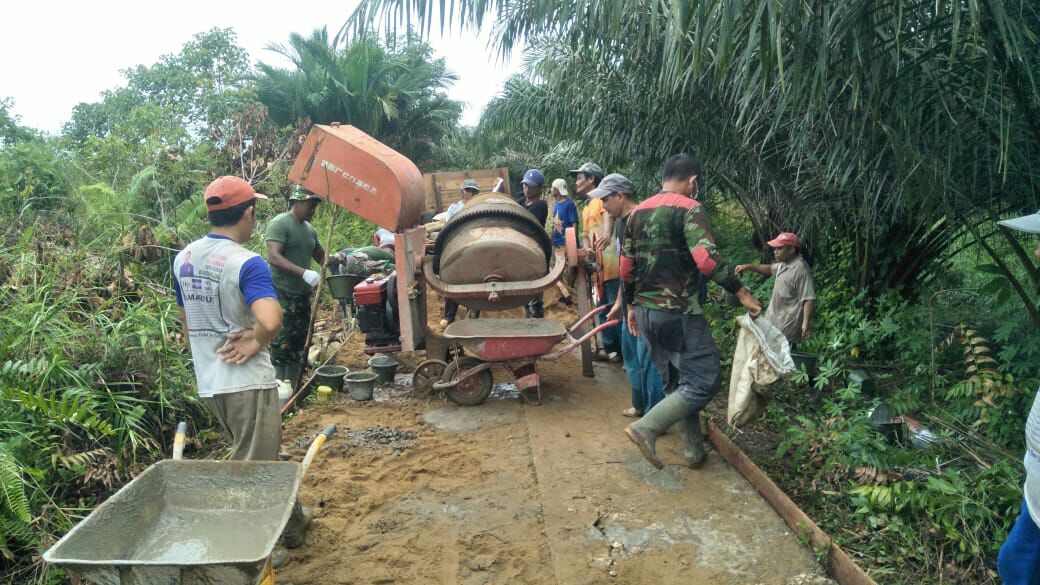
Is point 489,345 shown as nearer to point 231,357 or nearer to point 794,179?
point 231,357

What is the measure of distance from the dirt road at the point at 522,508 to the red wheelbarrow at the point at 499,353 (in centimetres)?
23

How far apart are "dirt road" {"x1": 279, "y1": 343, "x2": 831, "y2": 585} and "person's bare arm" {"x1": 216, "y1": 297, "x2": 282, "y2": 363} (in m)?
1.05

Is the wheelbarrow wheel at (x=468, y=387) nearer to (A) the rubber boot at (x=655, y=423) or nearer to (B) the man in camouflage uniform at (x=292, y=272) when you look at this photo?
(B) the man in camouflage uniform at (x=292, y=272)

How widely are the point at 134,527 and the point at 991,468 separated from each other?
3771 millimetres

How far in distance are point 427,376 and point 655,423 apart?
94.3 inches

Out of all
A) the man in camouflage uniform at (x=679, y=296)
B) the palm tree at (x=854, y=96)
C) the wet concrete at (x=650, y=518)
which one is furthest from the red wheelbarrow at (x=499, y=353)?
the palm tree at (x=854, y=96)

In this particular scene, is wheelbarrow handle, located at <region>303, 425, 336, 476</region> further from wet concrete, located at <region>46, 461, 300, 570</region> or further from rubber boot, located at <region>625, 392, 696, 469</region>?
rubber boot, located at <region>625, 392, 696, 469</region>

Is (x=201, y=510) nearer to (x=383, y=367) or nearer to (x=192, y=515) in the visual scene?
(x=192, y=515)

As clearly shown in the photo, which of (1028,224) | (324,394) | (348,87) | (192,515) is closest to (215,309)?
(192,515)

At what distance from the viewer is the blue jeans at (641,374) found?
4988 millimetres

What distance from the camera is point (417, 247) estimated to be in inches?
242

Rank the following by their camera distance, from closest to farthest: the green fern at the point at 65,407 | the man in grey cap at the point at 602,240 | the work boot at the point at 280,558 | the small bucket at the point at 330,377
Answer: the work boot at the point at 280,558 < the green fern at the point at 65,407 < the small bucket at the point at 330,377 < the man in grey cap at the point at 602,240

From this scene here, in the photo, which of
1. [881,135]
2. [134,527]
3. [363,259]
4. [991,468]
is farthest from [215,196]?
[363,259]

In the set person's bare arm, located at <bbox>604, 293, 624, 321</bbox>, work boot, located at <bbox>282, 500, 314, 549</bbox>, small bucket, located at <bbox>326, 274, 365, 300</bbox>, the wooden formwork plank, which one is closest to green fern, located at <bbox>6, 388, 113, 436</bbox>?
work boot, located at <bbox>282, 500, 314, 549</bbox>
